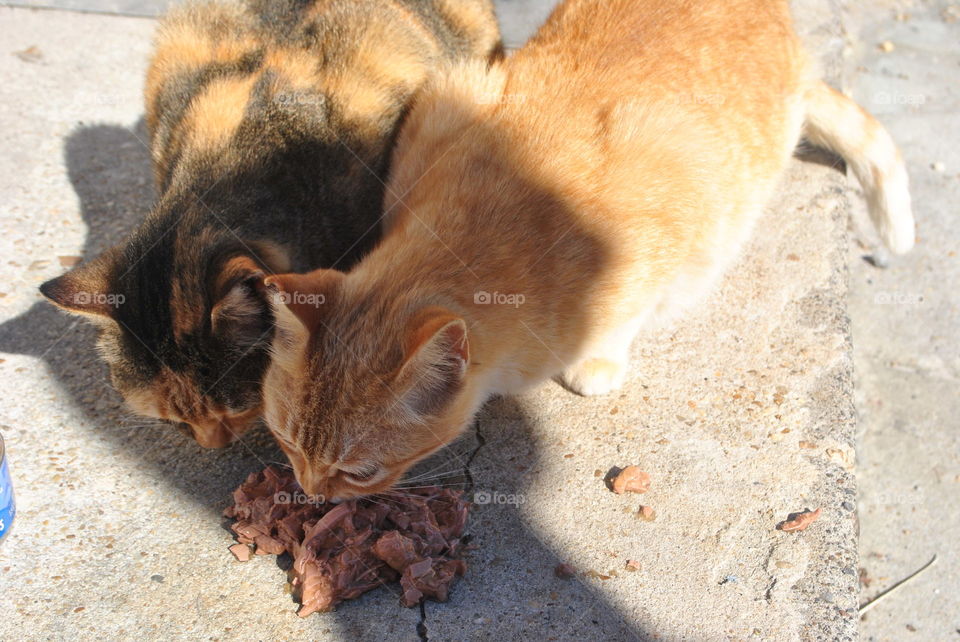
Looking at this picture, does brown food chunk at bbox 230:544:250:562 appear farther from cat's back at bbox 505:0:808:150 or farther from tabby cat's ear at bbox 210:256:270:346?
cat's back at bbox 505:0:808:150

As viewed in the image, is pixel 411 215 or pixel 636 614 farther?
pixel 411 215

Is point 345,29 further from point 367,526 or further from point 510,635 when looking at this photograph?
point 510,635

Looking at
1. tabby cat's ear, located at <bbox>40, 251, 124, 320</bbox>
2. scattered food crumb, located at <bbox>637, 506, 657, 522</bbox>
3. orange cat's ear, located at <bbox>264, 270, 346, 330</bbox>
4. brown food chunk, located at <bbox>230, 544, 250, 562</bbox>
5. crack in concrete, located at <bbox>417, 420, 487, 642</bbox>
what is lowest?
brown food chunk, located at <bbox>230, 544, 250, 562</bbox>

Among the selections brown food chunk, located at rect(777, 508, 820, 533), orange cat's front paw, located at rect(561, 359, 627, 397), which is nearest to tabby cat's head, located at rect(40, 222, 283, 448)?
orange cat's front paw, located at rect(561, 359, 627, 397)

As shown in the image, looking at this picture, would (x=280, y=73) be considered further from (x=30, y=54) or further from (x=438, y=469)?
(x=30, y=54)

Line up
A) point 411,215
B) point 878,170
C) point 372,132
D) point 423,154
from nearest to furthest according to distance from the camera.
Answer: point 411,215 < point 423,154 < point 372,132 < point 878,170

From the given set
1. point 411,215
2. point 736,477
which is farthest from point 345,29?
point 736,477

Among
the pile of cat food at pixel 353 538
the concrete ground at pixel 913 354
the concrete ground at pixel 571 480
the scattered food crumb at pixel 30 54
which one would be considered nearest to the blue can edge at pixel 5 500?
the concrete ground at pixel 571 480

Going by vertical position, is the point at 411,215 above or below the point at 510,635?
above
